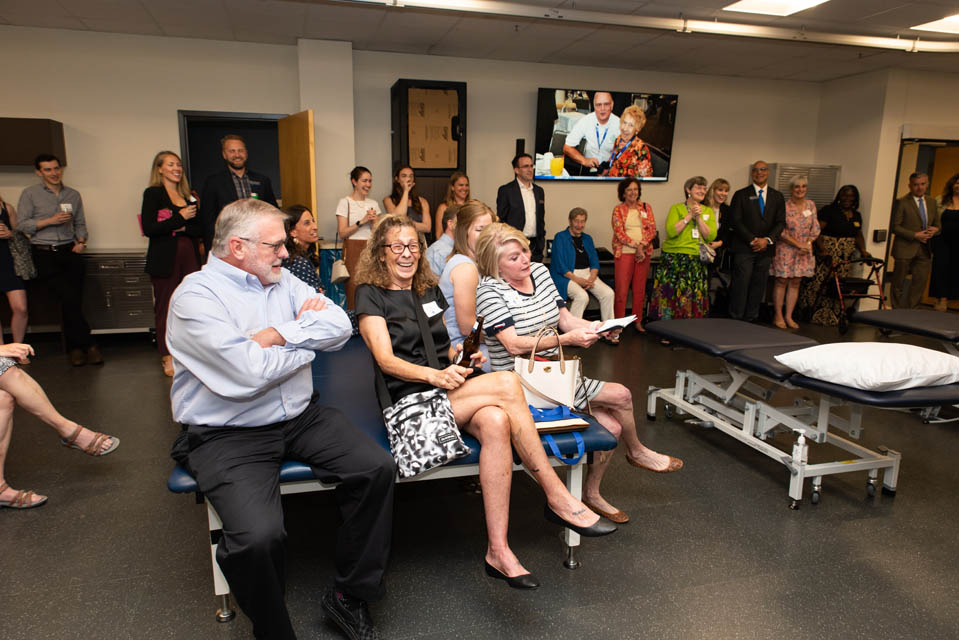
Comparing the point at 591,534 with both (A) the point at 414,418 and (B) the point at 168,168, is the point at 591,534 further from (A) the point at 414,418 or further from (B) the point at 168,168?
(B) the point at 168,168

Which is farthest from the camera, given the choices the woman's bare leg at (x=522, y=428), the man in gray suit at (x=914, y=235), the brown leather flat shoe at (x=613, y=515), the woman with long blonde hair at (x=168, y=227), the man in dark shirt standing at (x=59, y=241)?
the man in gray suit at (x=914, y=235)

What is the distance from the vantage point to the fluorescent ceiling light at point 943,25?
5516mm

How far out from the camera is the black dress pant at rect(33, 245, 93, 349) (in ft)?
16.6

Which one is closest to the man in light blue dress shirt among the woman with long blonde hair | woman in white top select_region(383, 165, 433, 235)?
the woman with long blonde hair

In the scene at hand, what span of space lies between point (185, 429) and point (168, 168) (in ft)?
10.3

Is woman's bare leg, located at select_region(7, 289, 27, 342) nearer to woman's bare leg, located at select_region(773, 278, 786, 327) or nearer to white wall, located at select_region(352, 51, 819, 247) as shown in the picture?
white wall, located at select_region(352, 51, 819, 247)

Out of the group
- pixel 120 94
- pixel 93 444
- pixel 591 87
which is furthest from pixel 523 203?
pixel 93 444

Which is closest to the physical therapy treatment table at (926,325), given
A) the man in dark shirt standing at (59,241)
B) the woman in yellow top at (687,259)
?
the woman in yellow top at (687,259)

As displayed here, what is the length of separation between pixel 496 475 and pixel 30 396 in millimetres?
2188

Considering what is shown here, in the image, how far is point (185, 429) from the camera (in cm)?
210

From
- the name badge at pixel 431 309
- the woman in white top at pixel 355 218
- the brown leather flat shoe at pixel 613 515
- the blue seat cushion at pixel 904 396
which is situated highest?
the woman in white top at pixel 355 218

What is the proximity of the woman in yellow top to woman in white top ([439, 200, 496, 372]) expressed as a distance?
12.3 ft

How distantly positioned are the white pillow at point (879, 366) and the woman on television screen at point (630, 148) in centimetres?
497

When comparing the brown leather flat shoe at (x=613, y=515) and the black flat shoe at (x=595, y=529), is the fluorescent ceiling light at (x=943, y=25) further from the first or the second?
the black flat shoe at (x=595, y=529)
